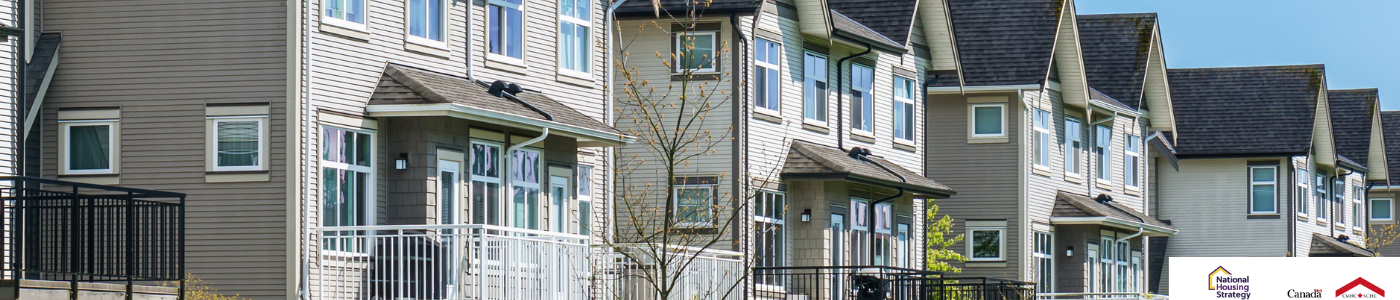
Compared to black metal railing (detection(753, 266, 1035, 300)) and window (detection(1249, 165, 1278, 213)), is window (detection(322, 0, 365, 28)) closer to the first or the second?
black metal railing (detection(753, 266, 1035, 300))

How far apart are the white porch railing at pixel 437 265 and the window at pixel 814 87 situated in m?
9.57

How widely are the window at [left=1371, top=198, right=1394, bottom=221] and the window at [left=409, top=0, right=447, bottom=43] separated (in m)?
48.7

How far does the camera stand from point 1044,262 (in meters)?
39.9

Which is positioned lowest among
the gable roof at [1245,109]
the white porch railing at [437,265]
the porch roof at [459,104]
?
the white porch railing at [437,265]

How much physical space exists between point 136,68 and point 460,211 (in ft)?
13.7

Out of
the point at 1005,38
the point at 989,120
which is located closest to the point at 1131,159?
the point at 1005,38

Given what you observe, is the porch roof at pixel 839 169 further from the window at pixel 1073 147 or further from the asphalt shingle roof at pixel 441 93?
the window at pixel 1073 147

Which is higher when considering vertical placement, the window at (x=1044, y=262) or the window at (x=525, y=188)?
the window at (x=525, y=188)

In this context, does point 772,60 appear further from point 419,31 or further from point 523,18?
point 419,31

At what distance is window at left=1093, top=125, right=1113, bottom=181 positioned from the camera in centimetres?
4284

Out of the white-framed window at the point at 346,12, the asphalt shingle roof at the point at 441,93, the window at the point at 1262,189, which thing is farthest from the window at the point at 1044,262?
the white-framed window at the point at 346,12

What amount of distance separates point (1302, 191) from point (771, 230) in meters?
28.2

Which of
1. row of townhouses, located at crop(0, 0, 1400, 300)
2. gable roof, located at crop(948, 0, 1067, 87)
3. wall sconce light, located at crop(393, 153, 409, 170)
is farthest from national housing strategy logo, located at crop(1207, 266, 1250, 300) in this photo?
wall sconce light, located at crop(393, 153, 409, 170)

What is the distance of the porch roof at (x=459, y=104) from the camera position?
816 inches
